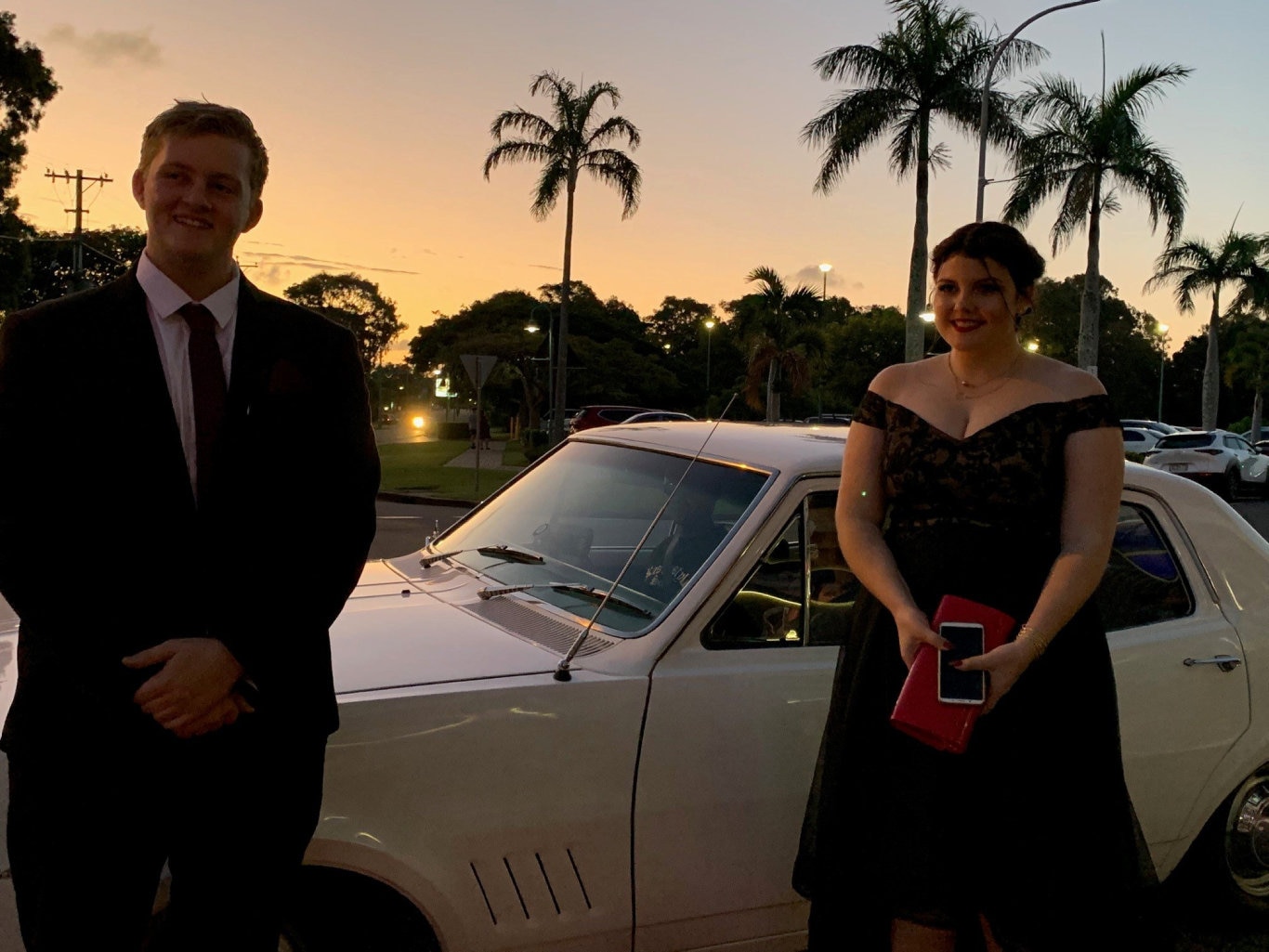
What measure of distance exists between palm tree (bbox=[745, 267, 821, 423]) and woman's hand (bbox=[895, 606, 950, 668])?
35783 mm

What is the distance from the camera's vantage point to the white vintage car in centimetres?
229

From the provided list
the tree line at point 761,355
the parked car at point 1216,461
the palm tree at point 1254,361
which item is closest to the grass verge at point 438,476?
the tree line at point 761,355

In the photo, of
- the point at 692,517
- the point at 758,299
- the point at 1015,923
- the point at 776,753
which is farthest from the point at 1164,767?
the point at 758,299

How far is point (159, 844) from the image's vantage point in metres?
1.79

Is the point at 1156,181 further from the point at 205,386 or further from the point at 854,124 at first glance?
the point at 205,386

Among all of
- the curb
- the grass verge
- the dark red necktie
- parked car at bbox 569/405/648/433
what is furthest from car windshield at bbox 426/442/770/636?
parked car at bbox 569/405/648/433

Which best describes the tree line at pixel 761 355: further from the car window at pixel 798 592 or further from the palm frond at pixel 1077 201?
the car window at pixel 798 592

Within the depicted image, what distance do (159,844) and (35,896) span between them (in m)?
0.19

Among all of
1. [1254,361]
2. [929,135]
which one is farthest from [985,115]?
[1254,361]

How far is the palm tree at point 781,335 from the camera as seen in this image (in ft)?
125

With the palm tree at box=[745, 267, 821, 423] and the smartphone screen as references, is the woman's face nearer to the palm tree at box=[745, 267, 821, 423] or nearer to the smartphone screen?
the smartphone screen

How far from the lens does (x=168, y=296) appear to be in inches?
73.2

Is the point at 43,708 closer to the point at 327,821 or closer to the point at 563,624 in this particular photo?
the point at 327,821

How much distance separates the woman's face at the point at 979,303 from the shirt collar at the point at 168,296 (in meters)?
1.52
